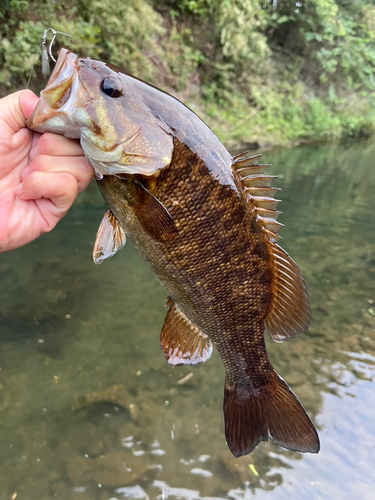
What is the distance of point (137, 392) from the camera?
115 inches

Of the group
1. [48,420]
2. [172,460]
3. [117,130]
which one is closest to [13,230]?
[117,130]

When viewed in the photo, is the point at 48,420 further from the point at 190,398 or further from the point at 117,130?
the point at 117,130

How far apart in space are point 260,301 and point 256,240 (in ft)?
1.06

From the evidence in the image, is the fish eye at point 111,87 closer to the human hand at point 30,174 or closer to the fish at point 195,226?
the fish at point 195,226

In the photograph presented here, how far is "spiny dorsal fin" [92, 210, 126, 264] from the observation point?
59.1 inches

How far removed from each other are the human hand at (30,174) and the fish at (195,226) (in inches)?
4.0

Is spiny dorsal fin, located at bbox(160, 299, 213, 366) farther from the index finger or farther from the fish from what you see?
the index finger

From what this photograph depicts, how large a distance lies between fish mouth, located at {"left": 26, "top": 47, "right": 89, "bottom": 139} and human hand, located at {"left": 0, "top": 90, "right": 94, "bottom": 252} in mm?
112

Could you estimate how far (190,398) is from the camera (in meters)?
2.93

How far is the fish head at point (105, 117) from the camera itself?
1228mm

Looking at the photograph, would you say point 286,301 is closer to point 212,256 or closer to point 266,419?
point 212,256

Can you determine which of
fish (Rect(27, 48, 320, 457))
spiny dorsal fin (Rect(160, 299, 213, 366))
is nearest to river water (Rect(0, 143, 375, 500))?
fish (Rect(27, 48, 320, 457))

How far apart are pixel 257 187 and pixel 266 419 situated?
117 centimetres

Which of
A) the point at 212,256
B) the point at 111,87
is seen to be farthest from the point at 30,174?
the point at 212,256
